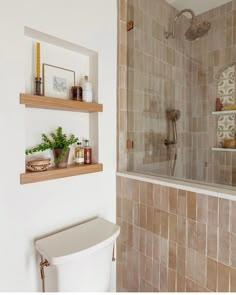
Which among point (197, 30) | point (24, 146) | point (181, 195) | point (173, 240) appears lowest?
point (173, 240)

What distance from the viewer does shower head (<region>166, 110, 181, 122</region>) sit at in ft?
6.08

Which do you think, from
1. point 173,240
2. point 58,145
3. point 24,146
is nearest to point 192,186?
point 173,240

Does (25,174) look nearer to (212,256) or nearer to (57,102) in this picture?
(57,102)

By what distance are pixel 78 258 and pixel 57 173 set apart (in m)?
0.45

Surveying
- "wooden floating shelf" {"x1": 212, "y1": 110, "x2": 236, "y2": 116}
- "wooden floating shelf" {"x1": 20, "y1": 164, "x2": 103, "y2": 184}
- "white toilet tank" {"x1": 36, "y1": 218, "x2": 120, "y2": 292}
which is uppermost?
"wooden floating shelf" {"x1": 212, "y1": 110, "x2": 236, "y2": 116}

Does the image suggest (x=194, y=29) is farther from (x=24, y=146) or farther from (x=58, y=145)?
(x=24, y=146)

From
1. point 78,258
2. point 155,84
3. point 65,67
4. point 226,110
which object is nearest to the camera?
point 78,258

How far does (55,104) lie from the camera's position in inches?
43.1

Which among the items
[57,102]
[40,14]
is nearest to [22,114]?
[57,102]

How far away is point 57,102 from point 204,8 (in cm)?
161

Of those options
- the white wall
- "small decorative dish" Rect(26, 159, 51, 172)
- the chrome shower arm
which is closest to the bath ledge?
the white wall

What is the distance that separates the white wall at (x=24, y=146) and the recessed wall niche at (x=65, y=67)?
28 mm

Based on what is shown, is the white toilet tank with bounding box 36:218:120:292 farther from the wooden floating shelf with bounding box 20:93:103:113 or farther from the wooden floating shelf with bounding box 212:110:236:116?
the wooden floating shelf with bounding box 212:110:236:116

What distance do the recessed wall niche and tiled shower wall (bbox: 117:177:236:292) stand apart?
47 cm
